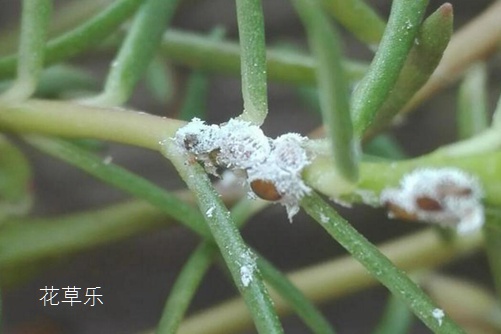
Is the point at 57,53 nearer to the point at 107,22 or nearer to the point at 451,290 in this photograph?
the point at 107,22

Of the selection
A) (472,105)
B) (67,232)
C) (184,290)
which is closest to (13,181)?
(67,232)

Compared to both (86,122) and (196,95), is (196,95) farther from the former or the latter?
(86,122)

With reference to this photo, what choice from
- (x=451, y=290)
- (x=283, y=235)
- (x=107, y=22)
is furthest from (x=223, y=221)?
(x=283, y=235)

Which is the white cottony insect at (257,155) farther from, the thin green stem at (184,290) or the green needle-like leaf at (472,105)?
the green needle-like leaf at (472,105)

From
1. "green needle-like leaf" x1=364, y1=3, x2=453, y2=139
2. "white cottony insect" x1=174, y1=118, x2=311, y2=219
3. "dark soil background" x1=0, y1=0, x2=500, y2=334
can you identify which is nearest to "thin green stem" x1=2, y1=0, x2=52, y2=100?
"white cottony insect" x1=174, y1=118, x2=311, y2=219

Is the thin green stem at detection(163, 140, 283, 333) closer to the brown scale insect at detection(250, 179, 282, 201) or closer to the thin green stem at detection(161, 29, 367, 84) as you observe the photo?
the brown scale insect at detection(250, 179, 282, 201)
